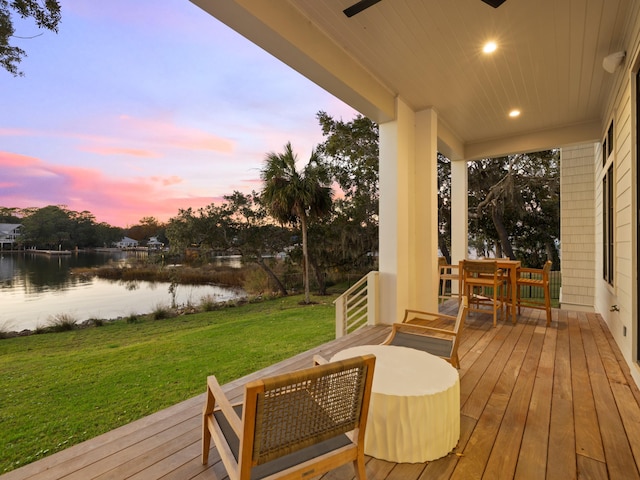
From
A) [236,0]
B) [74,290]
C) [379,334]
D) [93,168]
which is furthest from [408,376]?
[74,290]

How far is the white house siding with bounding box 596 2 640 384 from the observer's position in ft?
8.57

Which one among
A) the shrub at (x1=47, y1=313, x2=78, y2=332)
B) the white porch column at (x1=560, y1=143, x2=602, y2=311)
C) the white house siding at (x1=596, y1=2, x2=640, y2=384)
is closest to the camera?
the white house siding at (x1=596, y1=2, x2=640, y2=384)

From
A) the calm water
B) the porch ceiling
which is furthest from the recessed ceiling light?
the calm water

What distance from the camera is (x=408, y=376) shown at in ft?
5.49

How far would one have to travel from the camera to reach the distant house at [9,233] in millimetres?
6512

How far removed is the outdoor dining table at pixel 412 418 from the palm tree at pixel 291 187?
8.31m

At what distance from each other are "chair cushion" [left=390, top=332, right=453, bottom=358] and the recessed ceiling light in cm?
289

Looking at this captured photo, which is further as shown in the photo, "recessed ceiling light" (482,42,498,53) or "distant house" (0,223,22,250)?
"distant house" (0,223,22,250)

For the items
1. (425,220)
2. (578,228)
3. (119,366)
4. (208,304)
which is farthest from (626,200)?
(208,304)

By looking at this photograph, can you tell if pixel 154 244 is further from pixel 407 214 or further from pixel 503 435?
pixel 503 435

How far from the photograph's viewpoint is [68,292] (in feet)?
32.4

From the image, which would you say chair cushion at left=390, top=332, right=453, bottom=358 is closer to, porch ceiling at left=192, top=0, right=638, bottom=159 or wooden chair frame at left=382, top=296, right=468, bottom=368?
wooden chair frame at left=382, top=296, right=468, bottom=368

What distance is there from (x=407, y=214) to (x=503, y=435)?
9.97 feet

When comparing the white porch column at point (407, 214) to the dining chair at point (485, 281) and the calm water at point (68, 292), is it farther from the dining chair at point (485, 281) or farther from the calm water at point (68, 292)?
the calm water at point (68, 292)
